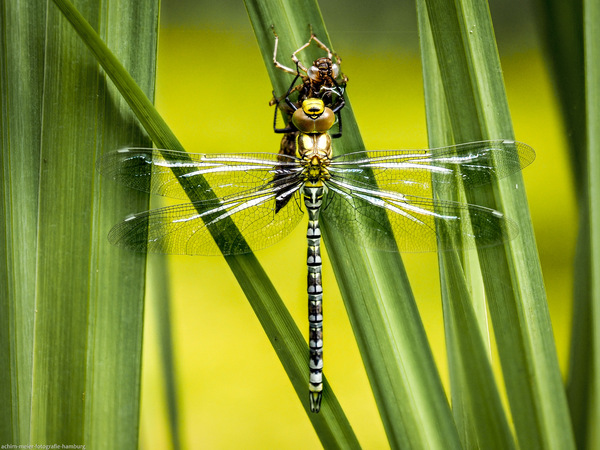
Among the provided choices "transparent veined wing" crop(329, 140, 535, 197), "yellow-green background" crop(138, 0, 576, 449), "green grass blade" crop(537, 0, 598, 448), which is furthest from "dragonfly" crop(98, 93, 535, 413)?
"yellow-green background" crop(138, 0, 576, 449)

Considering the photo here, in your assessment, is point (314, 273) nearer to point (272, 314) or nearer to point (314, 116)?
point (272, 314)

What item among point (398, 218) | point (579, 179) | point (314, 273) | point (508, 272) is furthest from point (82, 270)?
point (579, 179)

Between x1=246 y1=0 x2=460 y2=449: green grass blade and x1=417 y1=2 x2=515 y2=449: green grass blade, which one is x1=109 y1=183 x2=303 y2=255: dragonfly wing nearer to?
x1=246 y1=0 x2=460 y2=449: green grass blade

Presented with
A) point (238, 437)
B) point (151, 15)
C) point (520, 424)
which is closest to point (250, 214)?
point (151, 15)

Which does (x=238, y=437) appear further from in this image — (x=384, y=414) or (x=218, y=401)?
(x=384, y=414)

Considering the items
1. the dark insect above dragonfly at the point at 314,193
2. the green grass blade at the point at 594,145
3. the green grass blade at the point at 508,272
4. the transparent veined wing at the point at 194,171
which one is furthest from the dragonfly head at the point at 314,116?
the green grass blade at the point at 594,145

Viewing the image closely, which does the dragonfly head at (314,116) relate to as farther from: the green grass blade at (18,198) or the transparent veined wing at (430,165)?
the green grass blade at (18,198)
